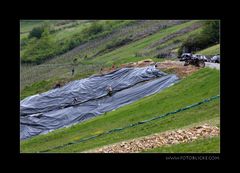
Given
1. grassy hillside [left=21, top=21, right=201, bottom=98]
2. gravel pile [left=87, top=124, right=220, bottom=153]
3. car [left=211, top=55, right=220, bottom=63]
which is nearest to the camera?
gravel pile [left=87, top=124, right=220, bottom=153]

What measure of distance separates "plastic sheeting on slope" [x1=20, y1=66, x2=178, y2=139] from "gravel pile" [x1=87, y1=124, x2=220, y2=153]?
2.62m

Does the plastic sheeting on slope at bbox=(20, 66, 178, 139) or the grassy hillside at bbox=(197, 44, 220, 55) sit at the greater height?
the grassy hillside at bbox=(197, 44, 220, 55)

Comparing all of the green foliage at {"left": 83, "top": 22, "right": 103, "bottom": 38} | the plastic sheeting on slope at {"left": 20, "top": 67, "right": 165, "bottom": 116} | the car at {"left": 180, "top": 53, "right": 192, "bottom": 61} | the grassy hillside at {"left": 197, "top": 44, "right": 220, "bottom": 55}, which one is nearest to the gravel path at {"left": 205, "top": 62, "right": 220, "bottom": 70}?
the grassy hillside at {"left": 197, "top": 44, "right": 220, "bottom": 55}

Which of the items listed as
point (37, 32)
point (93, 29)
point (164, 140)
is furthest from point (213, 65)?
point (37, 32)

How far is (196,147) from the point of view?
1831 centimetres

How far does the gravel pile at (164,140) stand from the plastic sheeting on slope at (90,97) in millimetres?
2623

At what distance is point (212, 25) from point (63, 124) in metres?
7.18

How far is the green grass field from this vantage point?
59.2 ft

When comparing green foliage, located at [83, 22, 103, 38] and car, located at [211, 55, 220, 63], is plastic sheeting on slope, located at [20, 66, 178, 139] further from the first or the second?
green foliage, located at [83, 22, 103, 38]

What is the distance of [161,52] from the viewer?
2273cm

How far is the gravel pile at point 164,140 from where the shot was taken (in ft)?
62.1

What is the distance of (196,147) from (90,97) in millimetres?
5593
